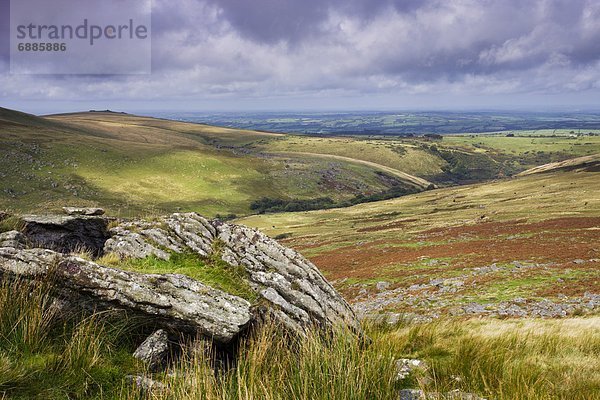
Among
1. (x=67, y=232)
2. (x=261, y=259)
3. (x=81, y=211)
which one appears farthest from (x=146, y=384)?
(x=81, y=211)

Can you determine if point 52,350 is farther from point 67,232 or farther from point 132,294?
point 67,232

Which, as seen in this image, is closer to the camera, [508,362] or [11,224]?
[508,362]

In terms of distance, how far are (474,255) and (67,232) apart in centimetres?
3735

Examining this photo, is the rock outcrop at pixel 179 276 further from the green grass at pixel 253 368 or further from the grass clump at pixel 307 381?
the grass clump at pixel 307 381

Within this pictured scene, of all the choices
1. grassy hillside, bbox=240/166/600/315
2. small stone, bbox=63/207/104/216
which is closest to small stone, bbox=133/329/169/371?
small stone, bbox=63/207/104/216

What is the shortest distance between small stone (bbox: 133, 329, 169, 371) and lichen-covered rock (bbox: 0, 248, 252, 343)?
1.79 ft

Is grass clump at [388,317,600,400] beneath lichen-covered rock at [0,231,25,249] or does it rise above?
beneath

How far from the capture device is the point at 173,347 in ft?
24.4

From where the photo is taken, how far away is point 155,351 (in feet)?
22.3

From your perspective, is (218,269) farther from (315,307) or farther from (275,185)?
(275,185)

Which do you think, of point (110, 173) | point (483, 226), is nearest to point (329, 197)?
point (110, 173)

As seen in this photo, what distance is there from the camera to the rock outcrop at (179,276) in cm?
746

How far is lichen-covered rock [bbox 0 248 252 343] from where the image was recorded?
24.0ft

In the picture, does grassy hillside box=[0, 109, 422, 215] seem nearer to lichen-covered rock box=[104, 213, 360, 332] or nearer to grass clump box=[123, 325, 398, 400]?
lichen-covered rock box=[104, 213, 360, 332]
